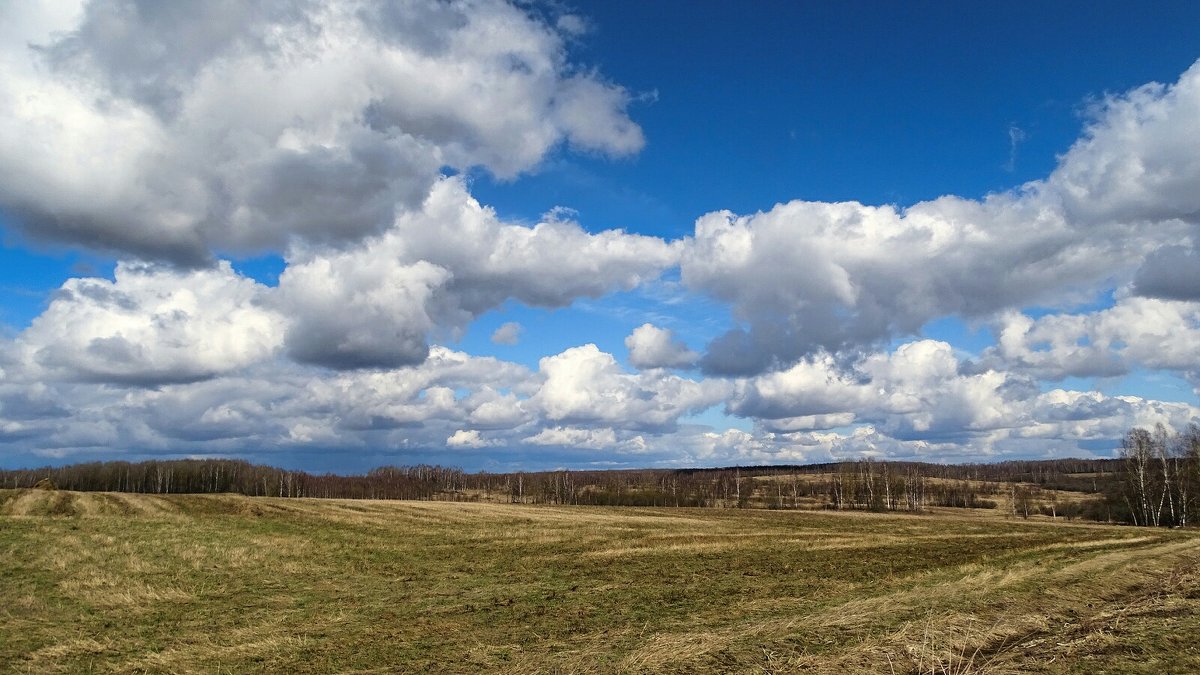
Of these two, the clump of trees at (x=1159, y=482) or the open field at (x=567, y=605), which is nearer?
the open field at (x=567, y=605)

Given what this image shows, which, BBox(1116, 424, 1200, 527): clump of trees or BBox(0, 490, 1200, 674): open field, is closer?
BBox(0, 490, 1200, 674): open field

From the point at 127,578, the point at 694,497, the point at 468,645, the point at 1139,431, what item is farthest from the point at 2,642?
the point at 694,497

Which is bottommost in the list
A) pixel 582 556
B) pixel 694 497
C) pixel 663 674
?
pixel 694 497

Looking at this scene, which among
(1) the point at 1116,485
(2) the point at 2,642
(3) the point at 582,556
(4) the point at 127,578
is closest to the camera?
(2) the point at 2,642

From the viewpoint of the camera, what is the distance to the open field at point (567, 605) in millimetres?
14547

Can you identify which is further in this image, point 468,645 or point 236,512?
point 236,512

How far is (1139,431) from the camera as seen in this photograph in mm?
92438

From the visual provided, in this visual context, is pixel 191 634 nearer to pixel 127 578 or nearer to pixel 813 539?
pixel 127 578

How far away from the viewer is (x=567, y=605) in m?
22.3

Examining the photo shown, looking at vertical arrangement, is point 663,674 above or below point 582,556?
above

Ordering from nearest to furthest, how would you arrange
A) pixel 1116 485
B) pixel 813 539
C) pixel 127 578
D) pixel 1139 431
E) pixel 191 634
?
pixel 191 634 < pixel 127 578 < pixel 813 539 < pixel 1139 431 < pixel 1116 485

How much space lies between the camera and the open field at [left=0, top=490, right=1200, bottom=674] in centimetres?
1455

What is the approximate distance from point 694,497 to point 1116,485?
307ft

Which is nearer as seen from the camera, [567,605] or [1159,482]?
[567,605]
